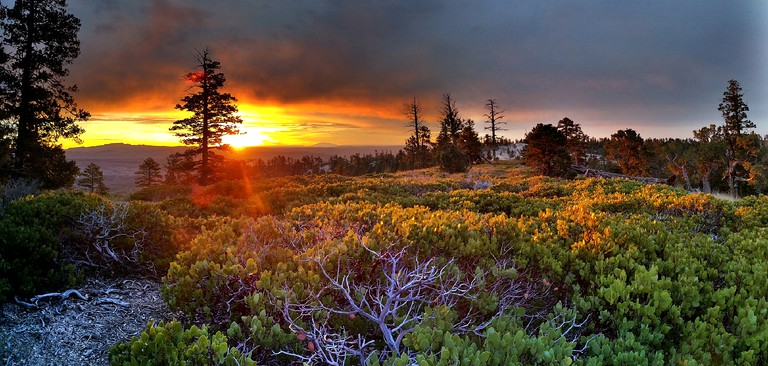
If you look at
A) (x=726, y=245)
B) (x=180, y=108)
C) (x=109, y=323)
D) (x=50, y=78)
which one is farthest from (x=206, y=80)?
(x=726, y=245)

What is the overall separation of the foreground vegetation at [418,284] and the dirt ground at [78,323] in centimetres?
33

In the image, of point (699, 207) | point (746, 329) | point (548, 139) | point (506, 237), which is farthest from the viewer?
point (548, 139)

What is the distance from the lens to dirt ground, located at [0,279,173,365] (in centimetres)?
374

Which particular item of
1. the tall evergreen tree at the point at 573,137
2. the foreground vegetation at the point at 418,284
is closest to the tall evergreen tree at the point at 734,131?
the tall evergreen tree at the point at 573,137

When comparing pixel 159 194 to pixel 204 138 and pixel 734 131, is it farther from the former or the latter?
pixel 734 131

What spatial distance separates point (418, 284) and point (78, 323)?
3.66m

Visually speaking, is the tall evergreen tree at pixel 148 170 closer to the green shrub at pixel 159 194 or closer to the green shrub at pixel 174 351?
the green shrub at pixel 159 194

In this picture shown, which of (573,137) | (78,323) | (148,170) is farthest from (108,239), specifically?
(148,170)

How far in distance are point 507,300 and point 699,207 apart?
7.57m

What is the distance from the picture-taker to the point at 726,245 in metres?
6.45

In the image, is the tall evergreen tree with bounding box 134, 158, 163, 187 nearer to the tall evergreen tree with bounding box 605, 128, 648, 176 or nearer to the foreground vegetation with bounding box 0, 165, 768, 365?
the foreground vegetation with bounding box 0, 165, 768, 365

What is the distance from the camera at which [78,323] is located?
Answer: 14.1 feet

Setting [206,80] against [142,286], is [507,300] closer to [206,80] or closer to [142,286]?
[142,286]

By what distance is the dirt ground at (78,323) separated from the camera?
3.74 metres
